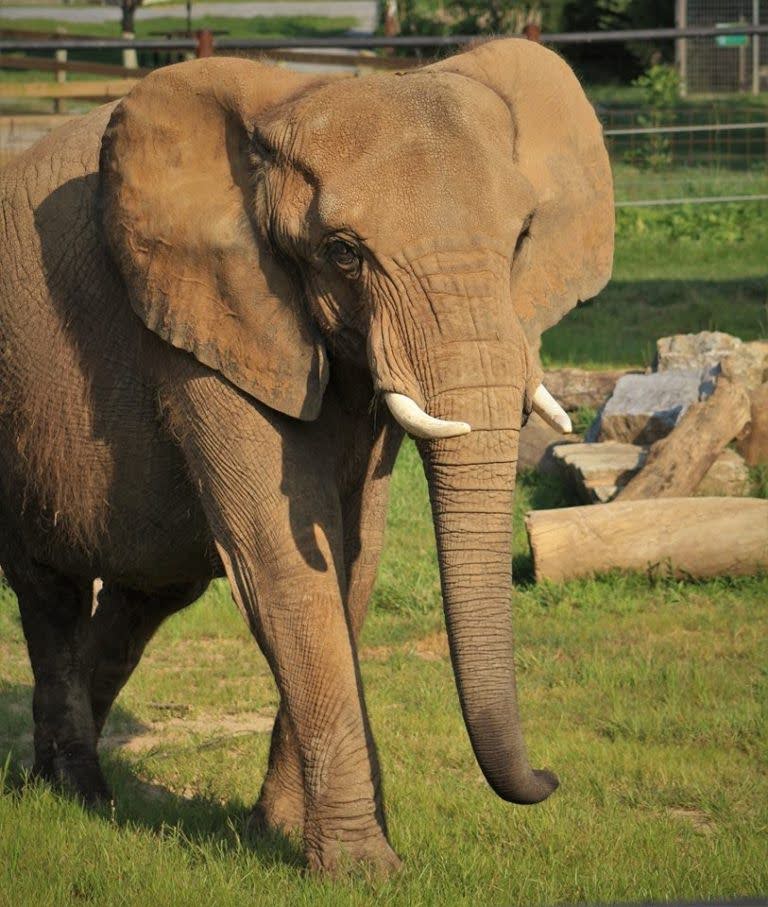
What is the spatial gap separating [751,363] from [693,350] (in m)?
0.66

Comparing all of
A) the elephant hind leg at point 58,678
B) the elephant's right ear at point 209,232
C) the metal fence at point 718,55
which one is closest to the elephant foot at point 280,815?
the elephant hind leg at point 58,678

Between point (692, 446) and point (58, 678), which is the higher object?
point (58, 678)

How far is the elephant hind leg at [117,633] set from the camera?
22.3 ft

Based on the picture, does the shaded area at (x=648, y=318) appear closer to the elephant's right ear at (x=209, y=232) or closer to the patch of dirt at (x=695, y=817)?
the patch of dirt at (x=695, y=817)

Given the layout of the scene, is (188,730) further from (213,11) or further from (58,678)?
(213,11)

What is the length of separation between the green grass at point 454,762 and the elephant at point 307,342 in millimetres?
377

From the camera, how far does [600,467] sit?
33.4 feet

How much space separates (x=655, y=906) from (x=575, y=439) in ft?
30.6

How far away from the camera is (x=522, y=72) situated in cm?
520

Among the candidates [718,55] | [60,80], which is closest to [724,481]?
[60,80]

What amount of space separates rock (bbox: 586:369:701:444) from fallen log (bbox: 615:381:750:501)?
53 centimetres

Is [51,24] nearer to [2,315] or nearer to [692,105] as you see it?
[692,105]

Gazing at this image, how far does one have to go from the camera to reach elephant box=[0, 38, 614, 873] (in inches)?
181

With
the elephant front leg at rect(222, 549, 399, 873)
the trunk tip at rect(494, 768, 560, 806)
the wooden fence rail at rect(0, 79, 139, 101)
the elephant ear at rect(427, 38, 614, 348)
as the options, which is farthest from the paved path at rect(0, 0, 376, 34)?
the trunk tip at rect(494, 768, 560, 806)
